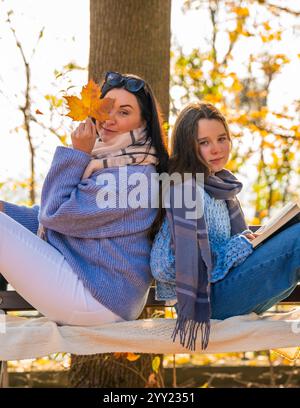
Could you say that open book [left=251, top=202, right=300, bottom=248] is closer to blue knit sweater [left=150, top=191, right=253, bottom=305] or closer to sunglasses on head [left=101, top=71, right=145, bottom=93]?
blue knit sweater [left=150, top=191, right=253, bottom=305]

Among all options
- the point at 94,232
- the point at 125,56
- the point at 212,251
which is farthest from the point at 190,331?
the point at 125,56

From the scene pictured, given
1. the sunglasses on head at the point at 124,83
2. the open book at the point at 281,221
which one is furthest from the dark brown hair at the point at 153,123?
the open book at the point at 281,221

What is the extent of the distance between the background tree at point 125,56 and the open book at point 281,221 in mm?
1419

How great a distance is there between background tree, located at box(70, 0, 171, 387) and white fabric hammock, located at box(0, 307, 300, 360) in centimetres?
115

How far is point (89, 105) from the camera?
3127 mm

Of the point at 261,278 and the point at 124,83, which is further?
the point at 124,83

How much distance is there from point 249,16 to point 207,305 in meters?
3.33

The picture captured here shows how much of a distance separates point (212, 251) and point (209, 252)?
0.10 metres

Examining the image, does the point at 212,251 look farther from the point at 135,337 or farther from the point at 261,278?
the point at 135,337

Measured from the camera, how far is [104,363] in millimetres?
4320

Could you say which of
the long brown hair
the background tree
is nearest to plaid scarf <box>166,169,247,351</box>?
the long brown hair

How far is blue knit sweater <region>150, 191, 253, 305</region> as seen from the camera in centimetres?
312

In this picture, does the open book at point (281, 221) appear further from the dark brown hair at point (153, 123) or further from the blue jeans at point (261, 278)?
the dark brown hair at point (153, 123)
